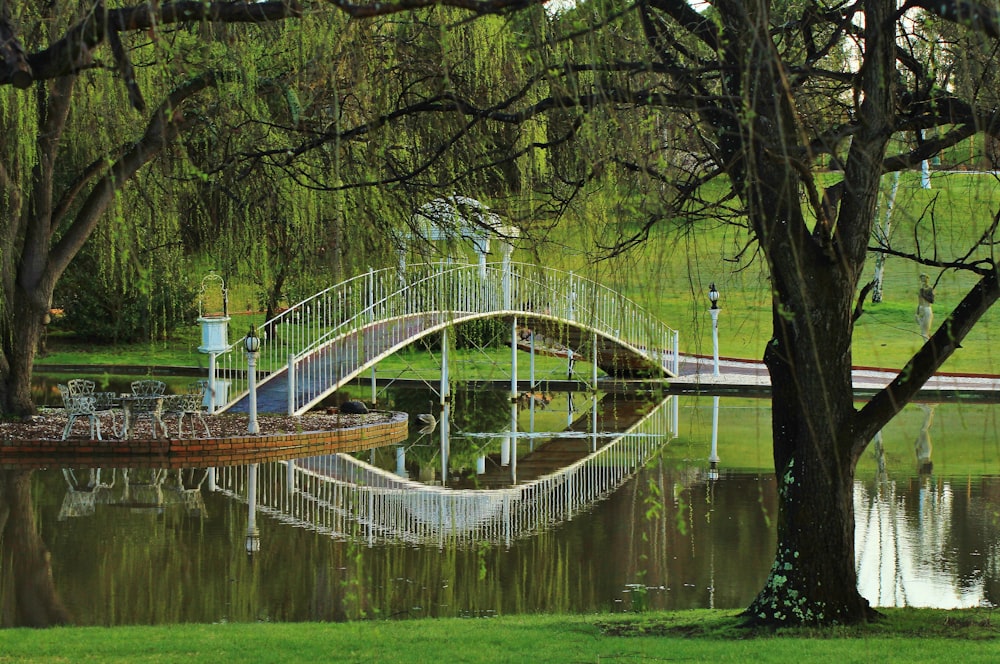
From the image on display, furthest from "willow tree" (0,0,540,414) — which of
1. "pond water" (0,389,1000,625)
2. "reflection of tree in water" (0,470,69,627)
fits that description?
"reflection of tree in water" (0,470,69,627)

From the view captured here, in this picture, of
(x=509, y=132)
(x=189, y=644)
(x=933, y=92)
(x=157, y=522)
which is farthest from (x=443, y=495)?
(x=933, y=92)

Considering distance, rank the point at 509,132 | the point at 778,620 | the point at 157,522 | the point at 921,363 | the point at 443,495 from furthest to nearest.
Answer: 1. the point at 443,495
2. the point at 157,522
3. the point at 509,132
4. the point at 778,620
5. the point at 921,363

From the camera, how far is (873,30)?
7.04 metres

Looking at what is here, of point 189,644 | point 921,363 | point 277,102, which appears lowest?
point 189,644

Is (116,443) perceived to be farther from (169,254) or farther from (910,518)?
(910,518)

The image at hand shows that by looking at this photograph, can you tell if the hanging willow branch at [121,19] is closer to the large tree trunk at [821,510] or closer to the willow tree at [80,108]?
the willow tree at [80,108]

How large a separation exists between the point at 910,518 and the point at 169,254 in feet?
31.9

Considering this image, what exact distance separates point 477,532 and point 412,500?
Result: 2.23 metres

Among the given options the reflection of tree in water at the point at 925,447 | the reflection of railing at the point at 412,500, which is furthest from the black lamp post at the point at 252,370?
the reflection of tree in water at the point at 925,447

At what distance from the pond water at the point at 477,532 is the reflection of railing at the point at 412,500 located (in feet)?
0.14

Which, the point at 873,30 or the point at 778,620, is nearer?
the point at 873,30

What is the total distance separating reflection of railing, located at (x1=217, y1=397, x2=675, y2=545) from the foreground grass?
4.20m

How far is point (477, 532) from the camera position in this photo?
43.3ft

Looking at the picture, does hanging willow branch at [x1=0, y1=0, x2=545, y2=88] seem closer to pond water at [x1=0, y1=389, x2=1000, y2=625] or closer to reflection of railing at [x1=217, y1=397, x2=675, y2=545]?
pond water at [x1=0, y1=389, x2=1000, y2=625]
